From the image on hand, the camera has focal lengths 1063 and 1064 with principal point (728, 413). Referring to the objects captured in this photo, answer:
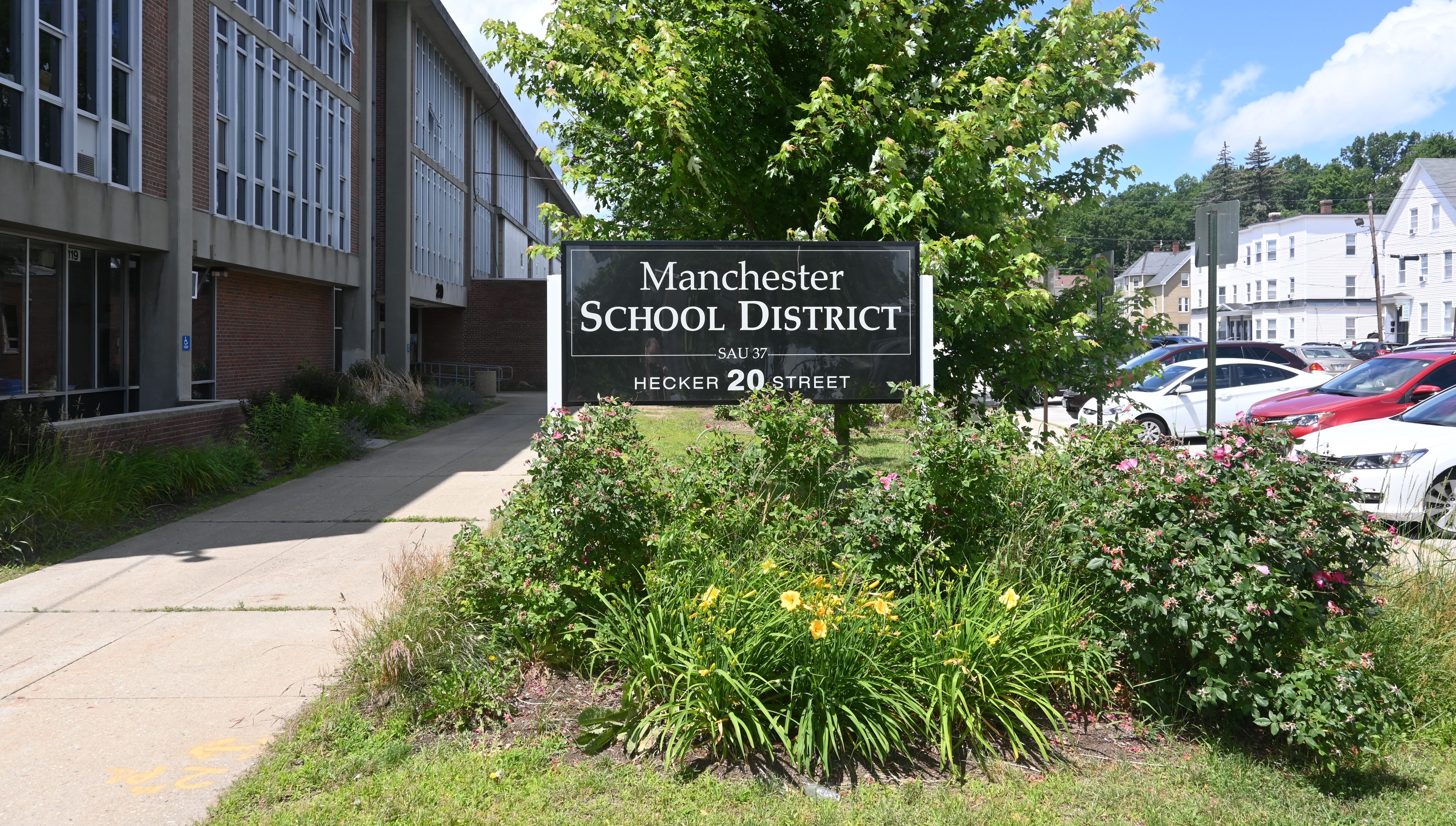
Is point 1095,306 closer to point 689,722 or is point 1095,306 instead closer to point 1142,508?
point 1142,508

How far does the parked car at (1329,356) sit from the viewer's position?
36938 millimetres

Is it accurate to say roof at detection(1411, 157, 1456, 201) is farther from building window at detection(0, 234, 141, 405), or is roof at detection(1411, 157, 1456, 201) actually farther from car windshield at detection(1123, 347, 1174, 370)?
building window at detection(0, 234, 141, 405)

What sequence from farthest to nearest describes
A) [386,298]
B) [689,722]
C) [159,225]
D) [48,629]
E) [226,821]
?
1. [386,298]
2. [159,225]
3. [48,629]
4. [689,722]
5. [226,821]

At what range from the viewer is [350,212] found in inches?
969

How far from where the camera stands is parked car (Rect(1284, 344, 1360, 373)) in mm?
36938

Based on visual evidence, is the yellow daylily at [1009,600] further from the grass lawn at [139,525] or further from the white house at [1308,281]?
the white house at [1308,281]

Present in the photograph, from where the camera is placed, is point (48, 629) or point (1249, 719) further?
point (48, 629)

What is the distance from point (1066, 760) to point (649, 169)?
6287 millimetres

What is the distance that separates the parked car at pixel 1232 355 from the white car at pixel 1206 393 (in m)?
1.04

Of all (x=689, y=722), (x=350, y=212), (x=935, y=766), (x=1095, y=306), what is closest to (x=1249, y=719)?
(x=935, y=766)

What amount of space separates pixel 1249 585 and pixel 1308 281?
2686 inches

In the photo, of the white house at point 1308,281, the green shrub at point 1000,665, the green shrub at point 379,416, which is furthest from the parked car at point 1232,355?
the white house at point 1308,281

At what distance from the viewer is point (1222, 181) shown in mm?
129250

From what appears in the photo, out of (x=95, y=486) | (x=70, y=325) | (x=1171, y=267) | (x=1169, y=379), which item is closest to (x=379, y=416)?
(x=70, y=325)
